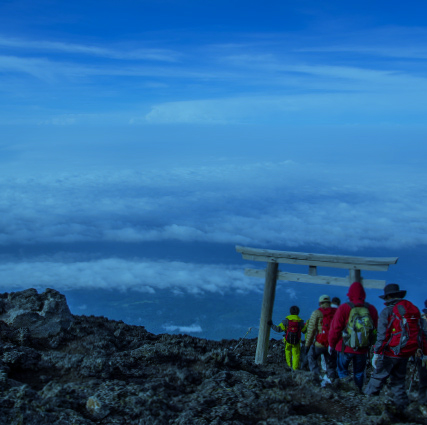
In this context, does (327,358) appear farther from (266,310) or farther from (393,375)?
(266,310)

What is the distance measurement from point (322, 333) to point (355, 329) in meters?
1.30

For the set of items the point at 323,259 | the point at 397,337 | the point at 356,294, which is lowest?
the point at 397,337

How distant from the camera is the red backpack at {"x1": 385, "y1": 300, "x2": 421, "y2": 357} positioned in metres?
6.76

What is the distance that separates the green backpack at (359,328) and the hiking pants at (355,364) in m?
0.28

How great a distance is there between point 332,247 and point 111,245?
246 feet

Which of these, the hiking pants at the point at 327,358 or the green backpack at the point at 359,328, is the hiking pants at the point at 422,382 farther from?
the hiking pants at the point at 327,358

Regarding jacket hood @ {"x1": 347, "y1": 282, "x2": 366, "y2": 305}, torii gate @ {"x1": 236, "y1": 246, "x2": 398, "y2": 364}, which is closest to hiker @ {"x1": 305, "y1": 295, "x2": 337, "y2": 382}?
jacket hood @ {"x1": 347, "y1": 282, "x2": 366, "y2": 305}

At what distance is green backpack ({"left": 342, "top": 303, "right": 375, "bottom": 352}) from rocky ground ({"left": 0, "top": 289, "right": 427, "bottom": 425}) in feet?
2.12

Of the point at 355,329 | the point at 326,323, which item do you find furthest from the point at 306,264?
the point at 355,329

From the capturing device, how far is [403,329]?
6766mm

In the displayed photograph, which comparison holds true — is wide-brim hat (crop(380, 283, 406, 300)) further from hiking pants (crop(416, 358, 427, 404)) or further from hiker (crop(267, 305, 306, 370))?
hiker (crop(267, 305, 306, 370))

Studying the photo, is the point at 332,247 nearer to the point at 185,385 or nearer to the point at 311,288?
the point at 311,288

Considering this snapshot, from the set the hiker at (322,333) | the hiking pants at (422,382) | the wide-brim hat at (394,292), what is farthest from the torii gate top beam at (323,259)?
the wide-brim hat at (394,292)

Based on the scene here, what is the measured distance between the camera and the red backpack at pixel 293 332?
947 centimetres
